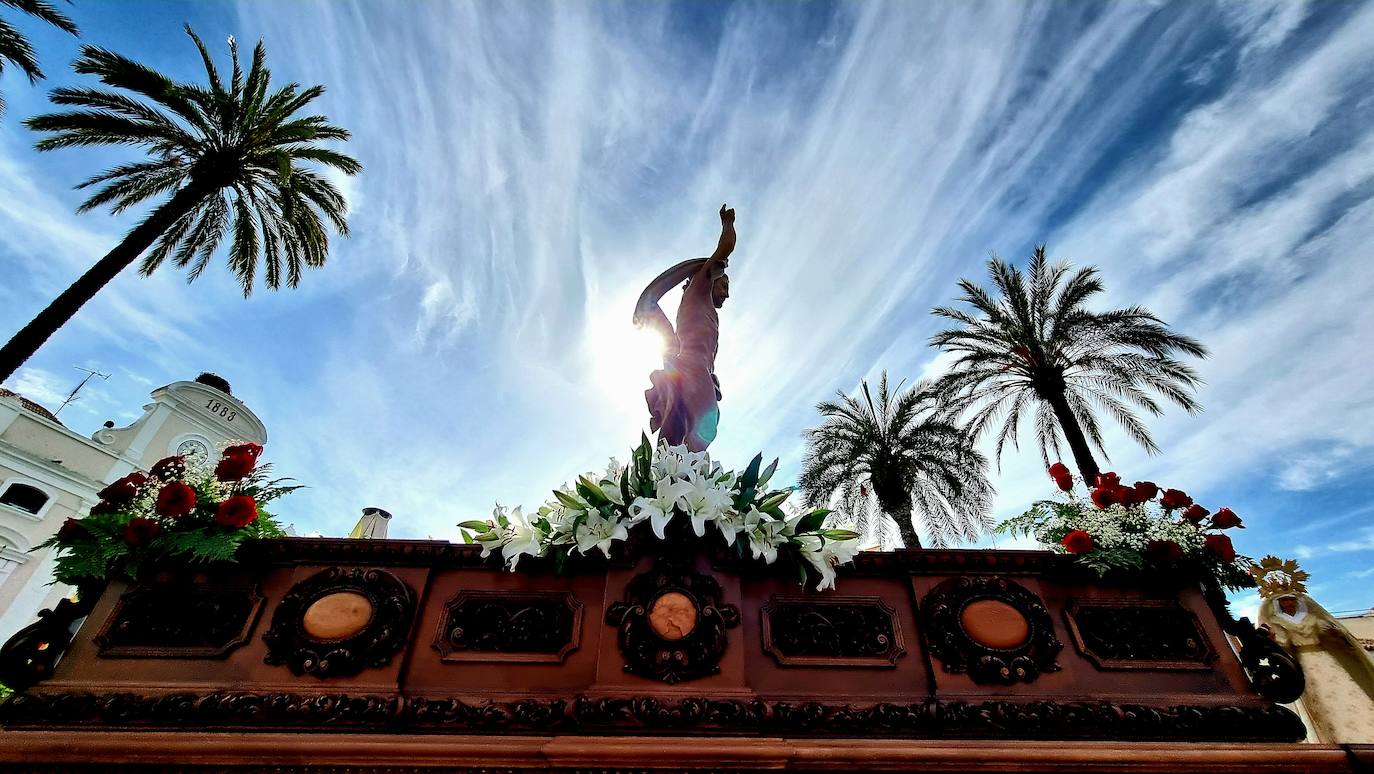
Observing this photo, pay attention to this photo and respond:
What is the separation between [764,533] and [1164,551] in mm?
2124

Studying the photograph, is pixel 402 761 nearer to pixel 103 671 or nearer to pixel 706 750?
pixel 706 750

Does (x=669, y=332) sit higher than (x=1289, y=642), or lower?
higher

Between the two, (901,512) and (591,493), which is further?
(901,512)

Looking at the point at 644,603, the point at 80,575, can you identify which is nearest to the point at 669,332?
the point at 644,603

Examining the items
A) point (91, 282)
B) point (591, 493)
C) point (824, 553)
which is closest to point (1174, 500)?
point (824, 553)

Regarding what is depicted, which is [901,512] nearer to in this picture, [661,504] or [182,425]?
[661,504]

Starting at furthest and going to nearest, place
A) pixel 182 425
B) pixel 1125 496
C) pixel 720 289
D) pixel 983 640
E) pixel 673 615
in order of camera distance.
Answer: pixel 182 425 → pixel 720 289 → pixel 1125 496 → pixel 983 640 → pixel 673 615

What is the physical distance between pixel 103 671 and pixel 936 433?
740 inches

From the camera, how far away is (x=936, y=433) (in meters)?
18.2

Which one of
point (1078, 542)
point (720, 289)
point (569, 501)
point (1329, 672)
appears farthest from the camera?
point (720, 289)

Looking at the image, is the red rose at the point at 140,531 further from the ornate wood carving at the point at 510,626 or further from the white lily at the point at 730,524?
the white lily at the point at 730,524

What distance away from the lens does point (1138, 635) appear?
2.95 metres

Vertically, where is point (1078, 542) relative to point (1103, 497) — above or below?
below

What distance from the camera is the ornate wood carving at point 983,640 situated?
8.98 ft
